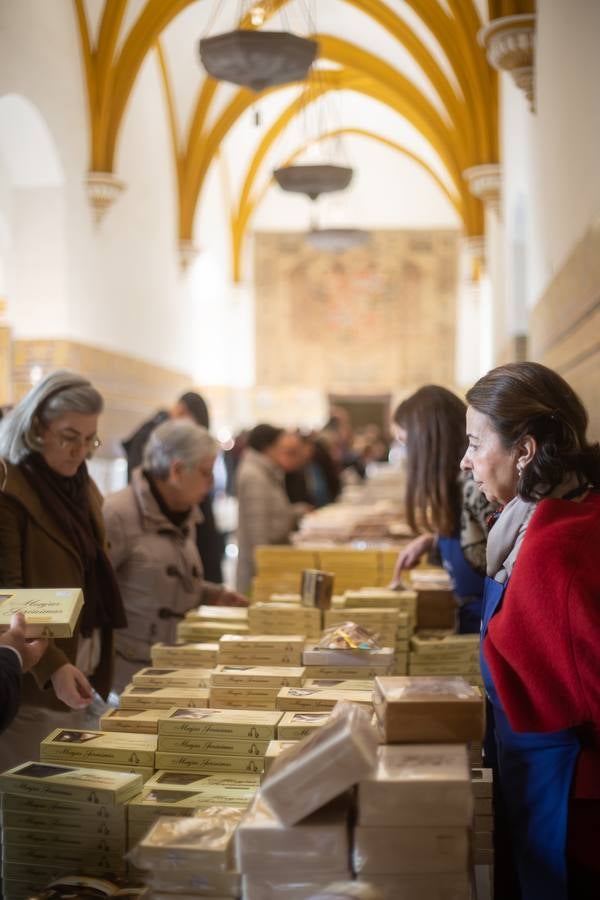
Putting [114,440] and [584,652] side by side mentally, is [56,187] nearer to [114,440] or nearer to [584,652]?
[114,440]

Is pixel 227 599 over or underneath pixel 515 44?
underneath

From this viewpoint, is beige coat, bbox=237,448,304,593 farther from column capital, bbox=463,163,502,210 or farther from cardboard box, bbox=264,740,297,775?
column capital, bbox=463,163,502,210

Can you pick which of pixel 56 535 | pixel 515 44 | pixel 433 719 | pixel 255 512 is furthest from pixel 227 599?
pixel 515 44

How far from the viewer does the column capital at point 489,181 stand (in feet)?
41.4

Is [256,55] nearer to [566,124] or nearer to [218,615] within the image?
[566,124]

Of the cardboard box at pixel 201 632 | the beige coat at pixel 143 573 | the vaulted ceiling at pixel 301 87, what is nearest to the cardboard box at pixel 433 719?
the cardboard box at pixel 201 632

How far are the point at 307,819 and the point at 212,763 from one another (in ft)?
2.05

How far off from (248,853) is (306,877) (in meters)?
0.12

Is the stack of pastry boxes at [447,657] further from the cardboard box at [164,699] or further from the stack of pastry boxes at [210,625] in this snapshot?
the cardboard box at [164,699]

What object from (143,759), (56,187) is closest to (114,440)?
(56,187)

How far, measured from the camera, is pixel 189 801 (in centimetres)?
240

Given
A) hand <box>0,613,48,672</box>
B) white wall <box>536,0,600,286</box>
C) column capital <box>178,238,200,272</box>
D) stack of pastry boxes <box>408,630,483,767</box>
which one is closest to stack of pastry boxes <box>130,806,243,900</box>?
hand <box>0,613,48,672</box>

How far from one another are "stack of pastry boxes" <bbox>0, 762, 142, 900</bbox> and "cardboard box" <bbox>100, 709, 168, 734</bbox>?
34cm

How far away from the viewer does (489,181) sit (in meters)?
12.7
